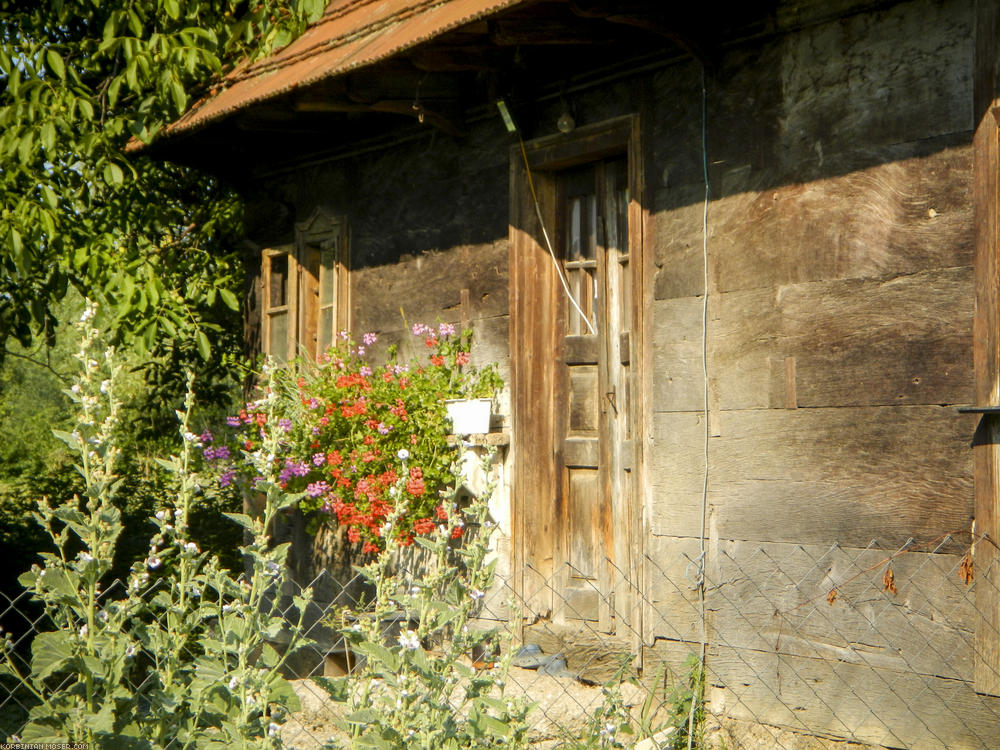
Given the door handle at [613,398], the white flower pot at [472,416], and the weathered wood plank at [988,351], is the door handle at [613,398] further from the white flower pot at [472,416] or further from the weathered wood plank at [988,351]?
the weathered wood plank at [988,351]

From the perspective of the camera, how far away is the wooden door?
18.4ft

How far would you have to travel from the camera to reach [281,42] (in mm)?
6965

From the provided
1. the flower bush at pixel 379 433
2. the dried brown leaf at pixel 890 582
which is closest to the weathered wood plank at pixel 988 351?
the dried brown leaf at pixel 890 582

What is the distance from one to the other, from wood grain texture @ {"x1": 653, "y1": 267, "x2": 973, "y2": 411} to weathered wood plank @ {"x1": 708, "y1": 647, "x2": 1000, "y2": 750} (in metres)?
1.12

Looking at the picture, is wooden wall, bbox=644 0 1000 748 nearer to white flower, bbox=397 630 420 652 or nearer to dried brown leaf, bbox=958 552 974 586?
dried brown leaf, bbox=958 552 974 586

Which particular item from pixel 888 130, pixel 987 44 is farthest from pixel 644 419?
pixel 987 44

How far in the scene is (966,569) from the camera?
4.08m

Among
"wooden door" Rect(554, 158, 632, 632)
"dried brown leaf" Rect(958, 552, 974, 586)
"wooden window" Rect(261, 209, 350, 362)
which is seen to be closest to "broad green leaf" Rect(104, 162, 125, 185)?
"wooden window" Rect(261, 209, 350, 362)

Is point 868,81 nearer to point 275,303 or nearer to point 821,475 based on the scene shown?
point 821,475

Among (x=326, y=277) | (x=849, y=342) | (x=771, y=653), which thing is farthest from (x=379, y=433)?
(x=849, y=342)

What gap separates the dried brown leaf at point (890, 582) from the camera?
4277 mm

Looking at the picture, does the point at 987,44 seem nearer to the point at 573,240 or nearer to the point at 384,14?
the point at 573,240

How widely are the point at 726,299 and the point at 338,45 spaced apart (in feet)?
9.53

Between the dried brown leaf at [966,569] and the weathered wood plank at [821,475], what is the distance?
0.11 m
